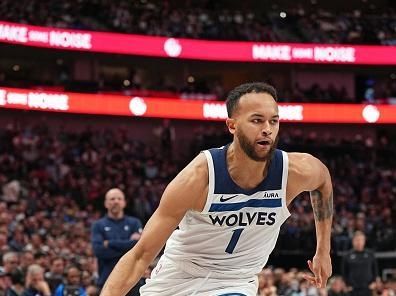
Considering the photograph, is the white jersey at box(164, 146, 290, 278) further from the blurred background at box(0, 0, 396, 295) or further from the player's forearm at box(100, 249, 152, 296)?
the blurred background at box(0, 0, 396, 295)

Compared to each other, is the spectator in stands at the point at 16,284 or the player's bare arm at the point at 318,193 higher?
the player's bare arm at the point at 318,193

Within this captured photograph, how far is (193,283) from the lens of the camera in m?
4.61

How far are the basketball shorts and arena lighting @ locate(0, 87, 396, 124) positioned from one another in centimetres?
1888

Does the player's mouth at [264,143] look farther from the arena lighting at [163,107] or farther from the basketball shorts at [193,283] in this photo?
the arena lighting at [163,107]

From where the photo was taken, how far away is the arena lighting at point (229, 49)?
2564cm

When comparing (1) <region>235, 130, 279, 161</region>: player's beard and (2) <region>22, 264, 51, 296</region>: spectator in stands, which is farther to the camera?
(2) <region>22, 264, 51, 296</region>: spectator in stands

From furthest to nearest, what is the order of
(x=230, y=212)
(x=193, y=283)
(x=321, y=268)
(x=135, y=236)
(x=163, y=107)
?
(x=163, y=107) < (x=135, y=236) < (x=321, y=268) < (x=193, y=283) < (x=230, y=212)

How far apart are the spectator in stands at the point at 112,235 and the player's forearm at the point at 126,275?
164 inches

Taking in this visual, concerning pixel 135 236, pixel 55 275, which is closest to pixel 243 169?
pixel 135 236

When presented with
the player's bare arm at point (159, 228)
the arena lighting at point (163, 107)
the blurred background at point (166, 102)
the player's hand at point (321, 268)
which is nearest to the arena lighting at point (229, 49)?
the blurred background at point (166, 102)

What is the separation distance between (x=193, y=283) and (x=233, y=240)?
14.0 inches

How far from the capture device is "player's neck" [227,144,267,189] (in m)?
4.41

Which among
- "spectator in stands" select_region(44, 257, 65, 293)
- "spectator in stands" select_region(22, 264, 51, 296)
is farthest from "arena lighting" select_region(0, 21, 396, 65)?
"spectator in stands" select_region(22, 264, 51, 296)

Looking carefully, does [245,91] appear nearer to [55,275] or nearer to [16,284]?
[16,284]
